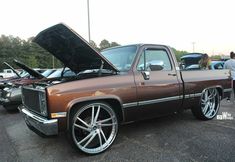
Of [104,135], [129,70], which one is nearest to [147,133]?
[104,135]

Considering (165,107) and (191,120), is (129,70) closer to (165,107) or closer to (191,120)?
(165,107)

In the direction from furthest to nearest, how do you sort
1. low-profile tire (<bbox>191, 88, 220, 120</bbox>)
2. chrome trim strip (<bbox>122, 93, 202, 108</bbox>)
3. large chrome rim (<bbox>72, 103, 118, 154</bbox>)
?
low-profile tire (<bbox>191, 88, 220, 120</bbox>), chrome trim strip (<bbox>122, 93, 202, 108</bbox>), large chrome rim (<bbox>72, 103, 118, 154</bbox>)

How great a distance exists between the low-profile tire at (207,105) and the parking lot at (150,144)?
187 millimetres

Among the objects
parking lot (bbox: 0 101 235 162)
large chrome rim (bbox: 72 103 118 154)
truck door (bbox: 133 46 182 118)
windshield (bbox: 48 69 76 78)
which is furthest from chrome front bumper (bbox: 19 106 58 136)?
windshield (bbox: 48 69 76 78)

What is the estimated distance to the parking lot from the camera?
3420 mm

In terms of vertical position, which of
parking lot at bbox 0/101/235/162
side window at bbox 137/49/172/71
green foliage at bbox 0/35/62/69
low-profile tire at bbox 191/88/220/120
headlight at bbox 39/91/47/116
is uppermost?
green foliage at bbox 0/35/62/69

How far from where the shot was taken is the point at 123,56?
4344mm

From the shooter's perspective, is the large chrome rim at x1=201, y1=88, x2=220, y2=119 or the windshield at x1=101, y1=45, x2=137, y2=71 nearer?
the windshield at x1=101, y1=45, x2=137, y2=71

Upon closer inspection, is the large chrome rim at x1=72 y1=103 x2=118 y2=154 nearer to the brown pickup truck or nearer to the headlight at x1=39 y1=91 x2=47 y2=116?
the brown pickup truck

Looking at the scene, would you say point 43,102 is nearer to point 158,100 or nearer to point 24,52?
point 158,100

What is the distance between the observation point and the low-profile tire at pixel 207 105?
5.29 metres

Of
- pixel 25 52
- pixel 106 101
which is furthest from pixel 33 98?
pixel 25 52

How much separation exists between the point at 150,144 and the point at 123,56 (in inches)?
71.5

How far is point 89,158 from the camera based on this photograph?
11.2 ft
